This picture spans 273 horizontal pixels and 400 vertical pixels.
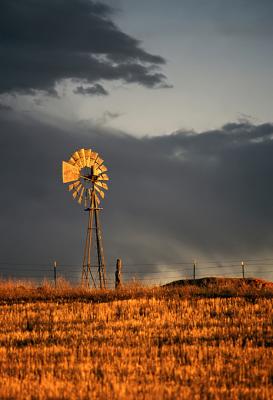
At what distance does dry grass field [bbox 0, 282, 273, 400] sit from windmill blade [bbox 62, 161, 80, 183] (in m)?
12.7

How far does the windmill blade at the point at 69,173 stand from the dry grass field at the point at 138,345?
41.8ft

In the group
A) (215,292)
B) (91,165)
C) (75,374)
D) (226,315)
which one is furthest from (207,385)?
(91,165)

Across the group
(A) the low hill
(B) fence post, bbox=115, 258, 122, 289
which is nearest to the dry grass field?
(A) the low hill

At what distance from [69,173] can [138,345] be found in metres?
25.1

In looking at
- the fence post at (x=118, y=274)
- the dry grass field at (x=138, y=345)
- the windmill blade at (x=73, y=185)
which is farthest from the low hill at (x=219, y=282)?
the windmill blade at (x=73, y=185)

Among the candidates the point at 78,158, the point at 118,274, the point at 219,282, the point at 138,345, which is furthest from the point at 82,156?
the point at 138,345

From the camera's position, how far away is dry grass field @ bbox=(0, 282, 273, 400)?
1352 cm

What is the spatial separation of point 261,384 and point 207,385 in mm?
1111

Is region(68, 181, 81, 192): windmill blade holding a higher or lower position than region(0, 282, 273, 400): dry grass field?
higher

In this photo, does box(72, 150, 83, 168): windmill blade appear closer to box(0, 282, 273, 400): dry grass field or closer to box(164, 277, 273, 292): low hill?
box(164, 277, 273, 292): low hill

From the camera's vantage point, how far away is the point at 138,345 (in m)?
18.5

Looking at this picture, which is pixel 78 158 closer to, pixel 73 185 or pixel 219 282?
pixel 73 185

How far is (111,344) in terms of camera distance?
18.8 metres

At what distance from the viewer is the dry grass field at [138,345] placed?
532 inches
